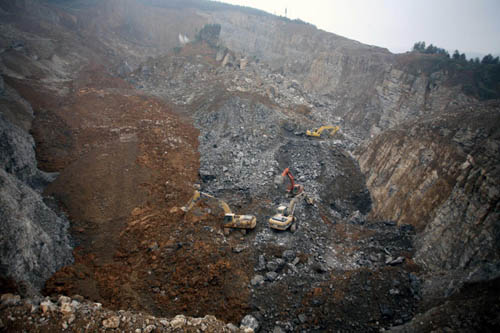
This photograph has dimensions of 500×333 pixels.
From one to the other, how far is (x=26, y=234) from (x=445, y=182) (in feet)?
47.1

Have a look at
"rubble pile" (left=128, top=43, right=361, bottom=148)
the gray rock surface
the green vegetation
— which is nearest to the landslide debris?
the gray rock surface

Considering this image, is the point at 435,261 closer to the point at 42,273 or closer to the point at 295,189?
the point at 295,189

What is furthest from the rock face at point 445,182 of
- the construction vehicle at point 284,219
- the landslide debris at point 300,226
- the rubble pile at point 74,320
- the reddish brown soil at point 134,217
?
the rubble pile at point 74,320

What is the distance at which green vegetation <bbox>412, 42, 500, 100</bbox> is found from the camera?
2134cm

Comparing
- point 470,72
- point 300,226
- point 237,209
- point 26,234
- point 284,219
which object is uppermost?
point 470,72

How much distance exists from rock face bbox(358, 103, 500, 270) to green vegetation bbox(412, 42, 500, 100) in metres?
7.80

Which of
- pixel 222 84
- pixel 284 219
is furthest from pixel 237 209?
pixel 222 84

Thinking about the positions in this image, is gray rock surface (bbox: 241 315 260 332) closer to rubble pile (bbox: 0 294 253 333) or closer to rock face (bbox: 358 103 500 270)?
rubble pile (bbox: 0 294 253 333)

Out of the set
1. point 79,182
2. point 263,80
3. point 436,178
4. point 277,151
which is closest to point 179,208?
point 79,182

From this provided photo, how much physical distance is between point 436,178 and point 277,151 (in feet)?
28.6

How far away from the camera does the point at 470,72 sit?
75.0ft

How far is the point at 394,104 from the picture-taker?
2644cm

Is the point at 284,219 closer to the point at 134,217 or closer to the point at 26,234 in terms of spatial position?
the point at 134,217

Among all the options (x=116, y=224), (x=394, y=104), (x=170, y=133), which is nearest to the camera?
(x=116, y=224)
